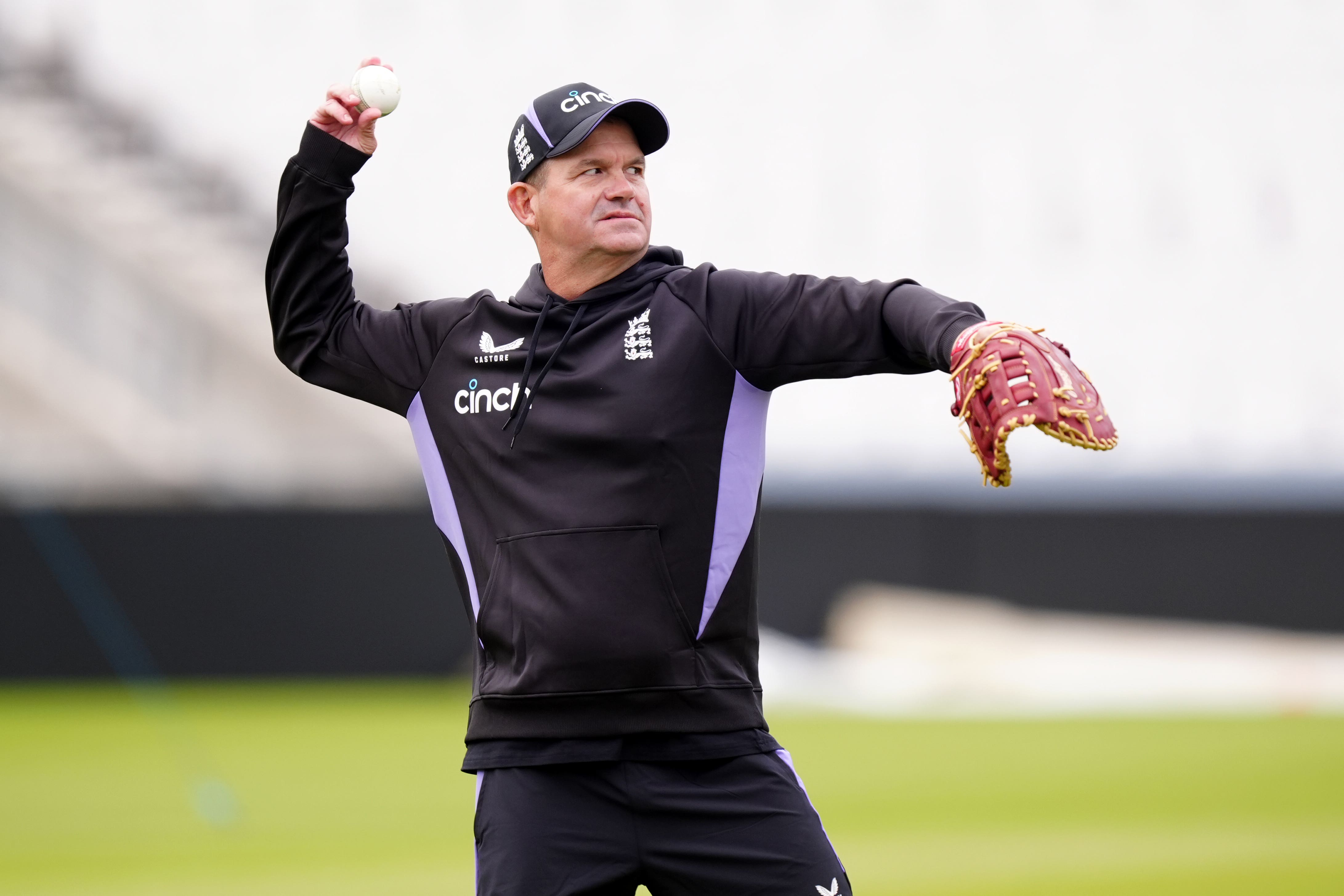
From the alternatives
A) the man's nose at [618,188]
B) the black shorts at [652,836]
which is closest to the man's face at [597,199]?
the man's nose at [618,188]

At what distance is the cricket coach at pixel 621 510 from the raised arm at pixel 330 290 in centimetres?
8

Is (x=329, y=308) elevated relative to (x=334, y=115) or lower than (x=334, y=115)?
lower

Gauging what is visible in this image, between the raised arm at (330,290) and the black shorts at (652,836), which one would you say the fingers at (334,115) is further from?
the black shorts at (652,836)

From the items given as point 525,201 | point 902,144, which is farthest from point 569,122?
point 902,144

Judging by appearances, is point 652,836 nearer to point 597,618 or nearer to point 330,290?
point 597,618

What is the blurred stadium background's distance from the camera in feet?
25.1

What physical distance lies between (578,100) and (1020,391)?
41.6 inches

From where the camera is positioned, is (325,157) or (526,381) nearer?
(526,381)

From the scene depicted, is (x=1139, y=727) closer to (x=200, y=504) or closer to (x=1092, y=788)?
(x=1092, y=788)

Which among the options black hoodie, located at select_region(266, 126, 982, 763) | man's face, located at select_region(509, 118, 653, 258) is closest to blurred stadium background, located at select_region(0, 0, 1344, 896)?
black hoodie, located at select_region(266, 126, 982, 763)

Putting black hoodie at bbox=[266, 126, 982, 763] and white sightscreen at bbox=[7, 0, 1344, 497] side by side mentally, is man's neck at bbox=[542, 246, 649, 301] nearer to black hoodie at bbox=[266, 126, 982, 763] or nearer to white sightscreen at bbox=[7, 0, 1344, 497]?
black hoodie at bbox=[266, 126, 982, 763]

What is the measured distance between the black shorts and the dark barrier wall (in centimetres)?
944

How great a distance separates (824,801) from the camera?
7602 millimetres

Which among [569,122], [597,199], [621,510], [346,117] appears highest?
[346,117]
